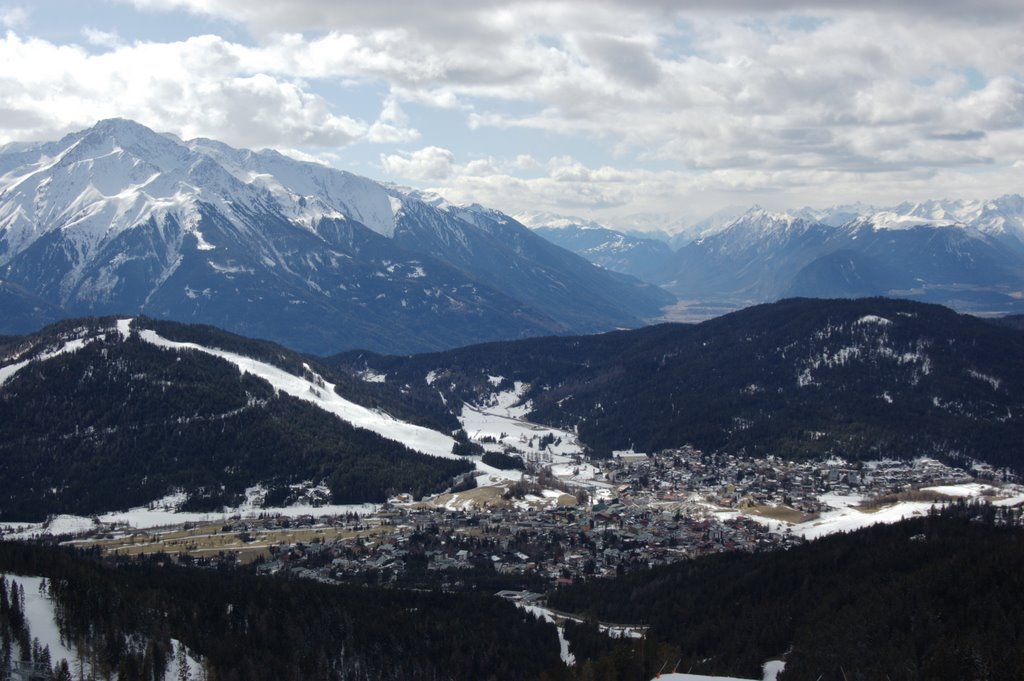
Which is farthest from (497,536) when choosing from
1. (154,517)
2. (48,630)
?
(48,630)

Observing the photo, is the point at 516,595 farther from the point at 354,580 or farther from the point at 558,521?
the point at 558,521

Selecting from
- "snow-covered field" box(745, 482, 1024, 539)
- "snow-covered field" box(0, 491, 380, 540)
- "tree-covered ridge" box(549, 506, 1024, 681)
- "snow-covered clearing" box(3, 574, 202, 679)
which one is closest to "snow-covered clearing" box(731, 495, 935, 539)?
"snow-covered field" box(745, 482, 1024, 539)

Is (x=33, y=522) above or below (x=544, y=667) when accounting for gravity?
above

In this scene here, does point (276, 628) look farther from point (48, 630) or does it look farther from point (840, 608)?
point (840, 608)

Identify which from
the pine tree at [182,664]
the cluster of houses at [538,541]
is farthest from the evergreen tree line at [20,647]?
the cluster of houses at [538,541]

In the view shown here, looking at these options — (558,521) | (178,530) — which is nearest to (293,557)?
(178,530)

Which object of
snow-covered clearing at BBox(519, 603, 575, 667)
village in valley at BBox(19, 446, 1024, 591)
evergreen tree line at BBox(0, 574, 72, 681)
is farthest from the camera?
village in valley at BBox(19, 446, 1024, 591)

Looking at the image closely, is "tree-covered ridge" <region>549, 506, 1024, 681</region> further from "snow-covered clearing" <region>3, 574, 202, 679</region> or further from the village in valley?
"snow-covered clearing" <region>3, 574, 202, 679</region>
